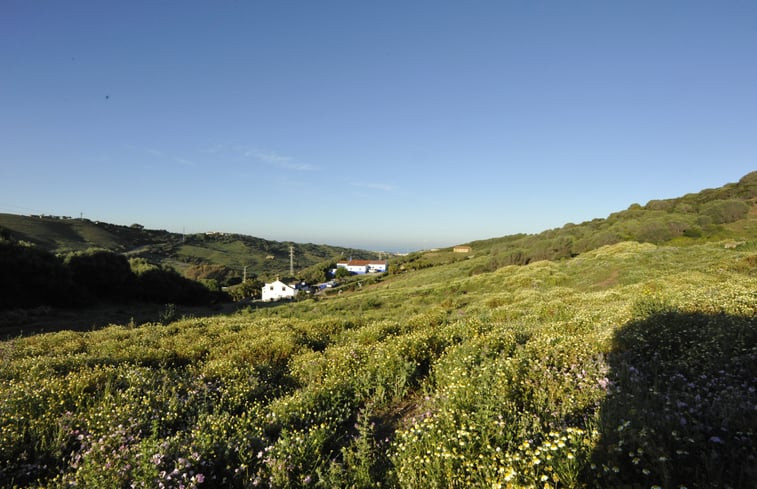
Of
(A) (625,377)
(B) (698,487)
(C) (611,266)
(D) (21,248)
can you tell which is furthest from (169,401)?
(D) (21,248)

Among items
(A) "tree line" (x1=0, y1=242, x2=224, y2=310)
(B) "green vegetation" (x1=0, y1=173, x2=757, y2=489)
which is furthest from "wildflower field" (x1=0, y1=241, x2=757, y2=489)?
(A) "tree line" (x1=0, y1=242, x2=224, y2=310)

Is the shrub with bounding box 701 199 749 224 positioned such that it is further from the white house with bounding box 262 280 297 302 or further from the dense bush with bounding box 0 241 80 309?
the dense bush with bounding box 0 241 80 309

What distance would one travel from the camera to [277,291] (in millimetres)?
69500

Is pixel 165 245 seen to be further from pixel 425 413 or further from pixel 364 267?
pixel 425 413

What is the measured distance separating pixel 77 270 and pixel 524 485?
143 ft

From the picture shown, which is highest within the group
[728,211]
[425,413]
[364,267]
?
[728,211]

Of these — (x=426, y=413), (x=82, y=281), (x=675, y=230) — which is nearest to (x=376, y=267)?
(x=675, y=230)

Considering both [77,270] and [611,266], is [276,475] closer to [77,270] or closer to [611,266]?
[611,266]

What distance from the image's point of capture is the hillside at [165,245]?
299 feet

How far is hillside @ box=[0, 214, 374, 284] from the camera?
9117cm

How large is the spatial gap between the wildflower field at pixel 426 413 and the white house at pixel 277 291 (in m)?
62.3

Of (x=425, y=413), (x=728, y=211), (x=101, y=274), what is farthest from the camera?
(x=728, y=211)

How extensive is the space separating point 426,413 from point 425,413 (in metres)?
0.20

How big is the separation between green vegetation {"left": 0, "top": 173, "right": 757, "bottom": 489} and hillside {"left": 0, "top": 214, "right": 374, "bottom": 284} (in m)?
71.3
